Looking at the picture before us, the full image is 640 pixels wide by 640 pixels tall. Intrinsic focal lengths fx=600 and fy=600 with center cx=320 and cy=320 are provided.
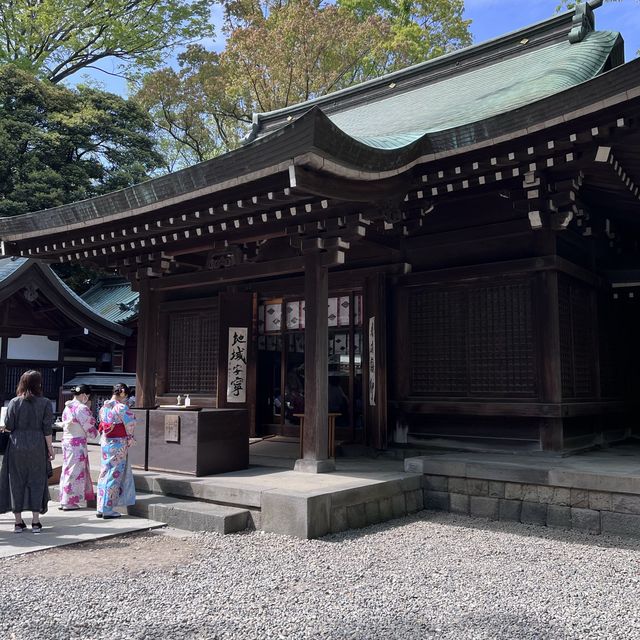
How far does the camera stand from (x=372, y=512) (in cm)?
618

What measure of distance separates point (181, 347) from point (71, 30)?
2335 cm

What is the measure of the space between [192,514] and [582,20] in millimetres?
9508

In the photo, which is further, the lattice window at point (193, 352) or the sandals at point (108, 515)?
the lattice window at point (193, 352)

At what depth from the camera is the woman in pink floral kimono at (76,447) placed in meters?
6.72

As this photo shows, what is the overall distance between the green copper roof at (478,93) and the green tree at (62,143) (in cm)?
1333

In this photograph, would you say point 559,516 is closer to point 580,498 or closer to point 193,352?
point 580,498

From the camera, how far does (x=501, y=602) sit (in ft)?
13.3

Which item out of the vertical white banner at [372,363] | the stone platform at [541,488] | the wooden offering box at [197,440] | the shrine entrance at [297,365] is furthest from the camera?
the shrine entrance at [297,365]

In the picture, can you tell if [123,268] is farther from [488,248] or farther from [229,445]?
[488,248]

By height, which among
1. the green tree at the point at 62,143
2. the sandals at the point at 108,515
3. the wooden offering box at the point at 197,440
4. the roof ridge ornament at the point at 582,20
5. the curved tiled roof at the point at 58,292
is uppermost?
the green tree at the point at 62,143

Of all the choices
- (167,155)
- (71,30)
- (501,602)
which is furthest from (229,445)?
(167,155)

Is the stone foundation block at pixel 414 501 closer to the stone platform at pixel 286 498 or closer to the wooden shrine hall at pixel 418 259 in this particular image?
the stone platform at pixel 286 498

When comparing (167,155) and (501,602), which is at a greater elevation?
(167,155)

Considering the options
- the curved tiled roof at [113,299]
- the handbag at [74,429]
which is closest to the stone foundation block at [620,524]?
the handbag at [74,429]
